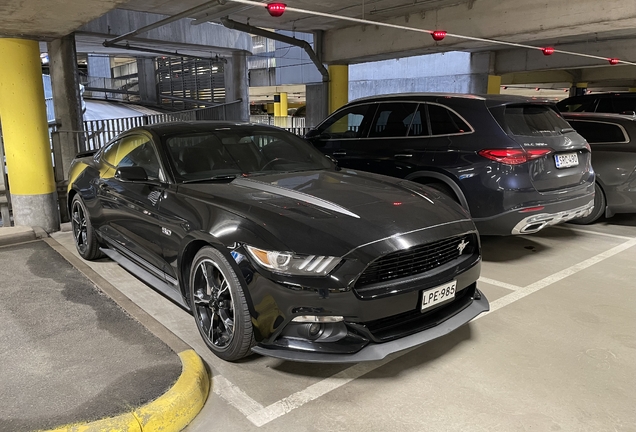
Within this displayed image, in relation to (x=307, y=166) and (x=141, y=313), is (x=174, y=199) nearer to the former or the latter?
(x=141, y=313)

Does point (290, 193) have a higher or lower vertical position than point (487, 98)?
lower

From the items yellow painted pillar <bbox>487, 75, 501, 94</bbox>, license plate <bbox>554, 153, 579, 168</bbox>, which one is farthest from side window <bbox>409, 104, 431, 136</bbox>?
yellow painted pillar <bbox>487, 75, 501, 94</bbox>

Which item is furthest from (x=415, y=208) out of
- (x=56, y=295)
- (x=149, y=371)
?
(x=56, y=295)

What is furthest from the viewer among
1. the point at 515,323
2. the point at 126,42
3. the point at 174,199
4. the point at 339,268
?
the point at 126,42

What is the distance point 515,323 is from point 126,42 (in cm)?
1602

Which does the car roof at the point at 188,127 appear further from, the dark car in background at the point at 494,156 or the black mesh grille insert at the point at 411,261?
the black mesh grille insert at the point at 411,261

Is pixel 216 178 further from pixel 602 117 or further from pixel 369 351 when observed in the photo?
pixel 602 117

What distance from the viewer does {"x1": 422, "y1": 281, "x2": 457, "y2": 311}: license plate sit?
→ 9.07ft

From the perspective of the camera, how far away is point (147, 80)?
1126 inches

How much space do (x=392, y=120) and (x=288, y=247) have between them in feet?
11.0

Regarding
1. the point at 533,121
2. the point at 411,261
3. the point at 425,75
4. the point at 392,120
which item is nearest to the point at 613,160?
the point at 533,121

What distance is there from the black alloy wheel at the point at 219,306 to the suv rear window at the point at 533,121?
318 cm

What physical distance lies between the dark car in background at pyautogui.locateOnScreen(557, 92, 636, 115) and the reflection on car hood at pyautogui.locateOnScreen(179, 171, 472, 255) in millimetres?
7178

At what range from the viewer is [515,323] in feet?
11.9
